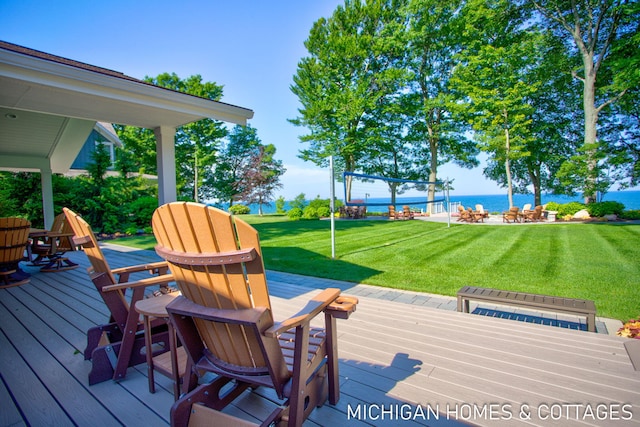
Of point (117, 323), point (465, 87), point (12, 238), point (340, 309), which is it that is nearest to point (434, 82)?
point (465, 87)

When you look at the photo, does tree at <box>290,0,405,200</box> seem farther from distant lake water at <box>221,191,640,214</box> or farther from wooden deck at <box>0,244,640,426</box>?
wooden deck at <box>0,244,640,426</box>

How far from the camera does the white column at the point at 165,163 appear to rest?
5637 millimetres

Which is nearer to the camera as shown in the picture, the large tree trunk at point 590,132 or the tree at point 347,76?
the large tree trunk at point 590,132

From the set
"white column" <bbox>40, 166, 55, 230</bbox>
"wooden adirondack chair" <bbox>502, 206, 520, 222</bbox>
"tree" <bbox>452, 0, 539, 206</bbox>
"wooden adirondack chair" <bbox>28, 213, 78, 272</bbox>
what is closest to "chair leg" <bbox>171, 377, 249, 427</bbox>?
"wooden adirondack chair" <bbox>28, 213, 78, 272</bbox>

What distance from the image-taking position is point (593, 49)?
612 inches

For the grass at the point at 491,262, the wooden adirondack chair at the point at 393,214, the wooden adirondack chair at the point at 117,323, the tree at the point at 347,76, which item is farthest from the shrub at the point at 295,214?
the wooden adirondack chair at the point at 117,323

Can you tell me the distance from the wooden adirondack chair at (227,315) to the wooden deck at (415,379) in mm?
417

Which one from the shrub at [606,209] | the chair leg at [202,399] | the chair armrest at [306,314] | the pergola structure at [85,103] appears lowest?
the chair leg at [202,399]

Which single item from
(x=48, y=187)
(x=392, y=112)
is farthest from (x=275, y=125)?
(x=48, y=187)

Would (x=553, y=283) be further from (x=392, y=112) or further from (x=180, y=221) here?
(x=392, y=112)

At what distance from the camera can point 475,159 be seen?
77.5 ft

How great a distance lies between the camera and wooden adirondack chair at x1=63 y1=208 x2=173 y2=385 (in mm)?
2012

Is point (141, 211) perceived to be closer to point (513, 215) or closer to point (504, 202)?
point (513, 215)

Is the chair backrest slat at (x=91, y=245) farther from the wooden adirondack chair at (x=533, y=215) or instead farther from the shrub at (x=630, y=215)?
the shrub at (x=630, y=215)
